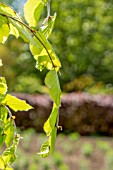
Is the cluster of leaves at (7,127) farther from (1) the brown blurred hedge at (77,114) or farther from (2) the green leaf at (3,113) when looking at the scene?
(1) the brown blurred hedge at (77,114)

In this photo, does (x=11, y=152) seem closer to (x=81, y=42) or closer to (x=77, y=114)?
(x=77, y=114)

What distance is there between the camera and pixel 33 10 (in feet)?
2.78

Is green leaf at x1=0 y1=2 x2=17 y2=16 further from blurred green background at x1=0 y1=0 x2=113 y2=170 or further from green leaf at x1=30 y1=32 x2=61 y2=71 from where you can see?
blurred green background at x1=0 y1=0 x2=113 y2=170

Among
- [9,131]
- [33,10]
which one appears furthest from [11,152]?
[33,10]

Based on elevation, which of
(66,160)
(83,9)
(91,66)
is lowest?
(66,160)

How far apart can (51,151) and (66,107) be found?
27.0 feet

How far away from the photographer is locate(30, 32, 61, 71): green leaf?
77 centimetres

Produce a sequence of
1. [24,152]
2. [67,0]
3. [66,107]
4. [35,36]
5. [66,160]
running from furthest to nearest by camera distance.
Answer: [67,0] → [66,107] → [24,152] → [66,160] → [35,36]

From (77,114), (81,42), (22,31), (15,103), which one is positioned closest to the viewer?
(22,31)

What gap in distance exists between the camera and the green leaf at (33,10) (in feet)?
2.77

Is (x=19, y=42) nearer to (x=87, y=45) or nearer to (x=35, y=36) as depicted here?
(x=87, y=45)

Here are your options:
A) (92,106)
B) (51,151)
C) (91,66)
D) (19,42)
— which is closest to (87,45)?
(91,66)

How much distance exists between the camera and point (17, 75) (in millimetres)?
14469

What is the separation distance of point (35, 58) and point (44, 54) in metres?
0.03
